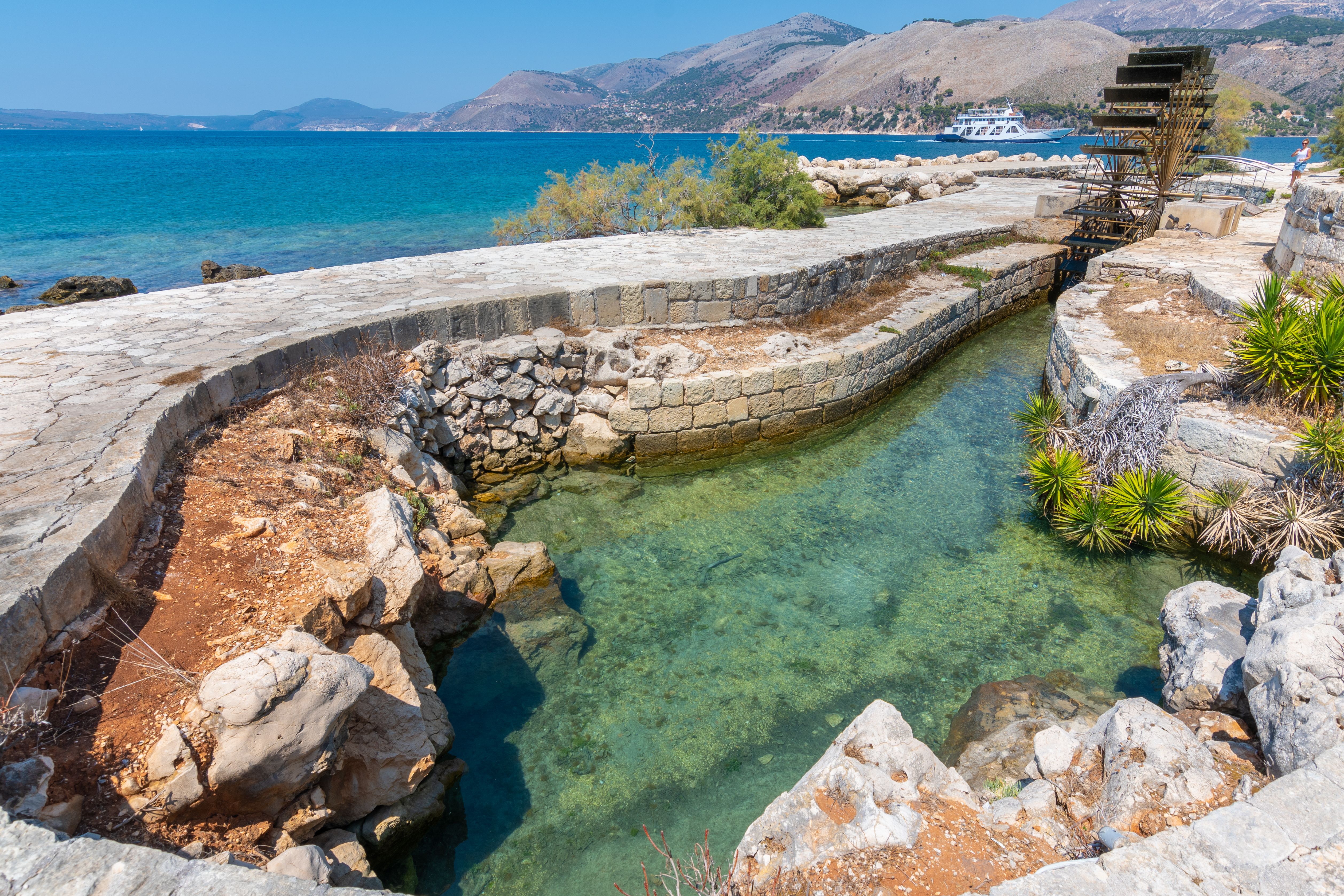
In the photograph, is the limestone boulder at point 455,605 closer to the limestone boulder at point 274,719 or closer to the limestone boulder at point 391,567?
the limestone boulder at point 391,567

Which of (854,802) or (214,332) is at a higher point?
(214,332)

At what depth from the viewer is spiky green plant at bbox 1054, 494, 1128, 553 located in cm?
611

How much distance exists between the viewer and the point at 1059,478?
648 cm

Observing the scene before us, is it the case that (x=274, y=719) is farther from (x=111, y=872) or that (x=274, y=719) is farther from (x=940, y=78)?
(x=940, y=78)

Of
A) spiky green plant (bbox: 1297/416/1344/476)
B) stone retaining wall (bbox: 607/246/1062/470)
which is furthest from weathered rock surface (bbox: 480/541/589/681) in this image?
spiky green plant (bbox: 1297/416/1344/476)

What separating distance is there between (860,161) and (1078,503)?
2642cm

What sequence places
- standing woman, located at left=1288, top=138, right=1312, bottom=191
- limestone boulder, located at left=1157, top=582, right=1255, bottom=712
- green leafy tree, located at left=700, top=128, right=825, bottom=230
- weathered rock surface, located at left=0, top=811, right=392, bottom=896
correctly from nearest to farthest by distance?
weathered rock surface, located at left=0, top=811, right=392, bottom=896 → limestone boulder, located at left=1157, top=582, right=1255, bottom=712 → green leafy tree, located at left=700, top=128, right=825, bottom=230 → standing woman, located at left=1288, top=138, right=1312, bottom=191

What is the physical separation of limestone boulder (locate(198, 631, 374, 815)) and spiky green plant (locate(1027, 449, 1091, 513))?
20.4ft

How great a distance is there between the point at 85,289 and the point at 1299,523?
19072mm

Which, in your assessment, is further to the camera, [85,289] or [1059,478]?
[85,289]

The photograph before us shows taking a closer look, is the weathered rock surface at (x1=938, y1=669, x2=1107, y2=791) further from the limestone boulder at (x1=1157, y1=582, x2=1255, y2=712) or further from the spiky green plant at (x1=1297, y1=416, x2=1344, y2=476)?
the spiky green plant at (x1=1297, y1=416, x2=1344, y2=476)

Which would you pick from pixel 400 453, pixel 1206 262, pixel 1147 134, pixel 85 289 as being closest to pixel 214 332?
pixel 400 453

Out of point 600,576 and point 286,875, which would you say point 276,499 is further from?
point 286,875

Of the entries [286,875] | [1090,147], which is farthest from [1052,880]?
[1090,147]
